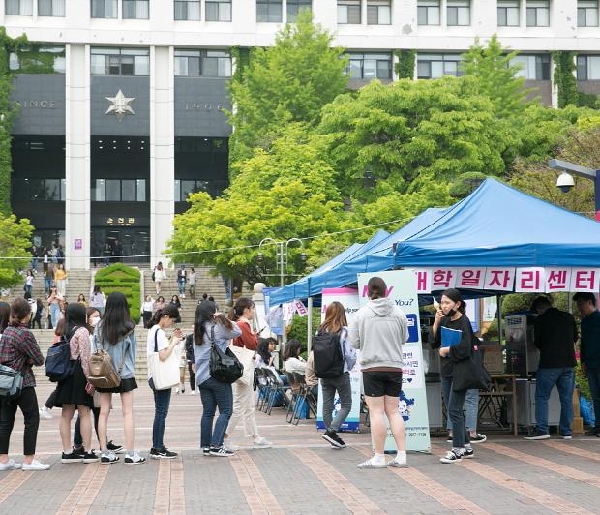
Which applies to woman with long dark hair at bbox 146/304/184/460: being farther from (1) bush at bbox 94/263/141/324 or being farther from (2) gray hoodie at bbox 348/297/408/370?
(1) bush at bbox 94/263/141/324

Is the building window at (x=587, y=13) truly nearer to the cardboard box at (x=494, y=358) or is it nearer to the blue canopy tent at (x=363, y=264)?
the blue canopy tent at (x=363, y=264)

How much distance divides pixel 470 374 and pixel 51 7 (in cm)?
5620

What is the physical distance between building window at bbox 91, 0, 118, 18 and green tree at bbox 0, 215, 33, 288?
15.7 meters

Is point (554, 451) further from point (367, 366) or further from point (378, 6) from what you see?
point (378, 6)

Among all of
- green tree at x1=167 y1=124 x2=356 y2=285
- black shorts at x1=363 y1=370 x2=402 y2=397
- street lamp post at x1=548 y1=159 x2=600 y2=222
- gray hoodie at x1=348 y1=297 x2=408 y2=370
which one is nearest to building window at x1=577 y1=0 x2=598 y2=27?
green tree at x1=167 y1=124 x2=356 y2=285

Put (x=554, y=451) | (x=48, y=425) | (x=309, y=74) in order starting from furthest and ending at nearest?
(x=309, y=74), (x=48, y=425), (x=554, y=451)

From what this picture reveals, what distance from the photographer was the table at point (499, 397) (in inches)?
597

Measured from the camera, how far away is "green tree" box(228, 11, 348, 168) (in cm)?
5747

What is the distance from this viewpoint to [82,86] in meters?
64.8

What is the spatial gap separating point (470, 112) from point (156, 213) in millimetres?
22552

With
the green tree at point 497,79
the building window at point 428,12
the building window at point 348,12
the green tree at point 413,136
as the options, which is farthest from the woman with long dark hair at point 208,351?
the building window at point 428,12

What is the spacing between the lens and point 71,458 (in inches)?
503

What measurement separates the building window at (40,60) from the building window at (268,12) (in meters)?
11.1

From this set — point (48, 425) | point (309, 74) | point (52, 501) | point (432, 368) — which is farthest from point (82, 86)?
point (52, 501)
